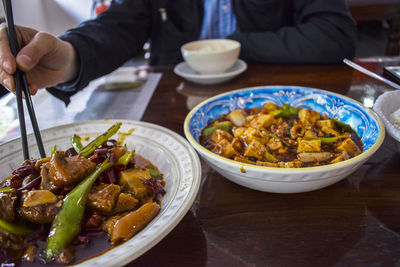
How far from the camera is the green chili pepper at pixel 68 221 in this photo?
2.06 feet

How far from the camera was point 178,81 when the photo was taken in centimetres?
174

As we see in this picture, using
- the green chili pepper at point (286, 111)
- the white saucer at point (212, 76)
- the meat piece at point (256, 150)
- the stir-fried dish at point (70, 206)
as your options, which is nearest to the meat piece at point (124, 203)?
the stir-fried dish at point (70, 206)

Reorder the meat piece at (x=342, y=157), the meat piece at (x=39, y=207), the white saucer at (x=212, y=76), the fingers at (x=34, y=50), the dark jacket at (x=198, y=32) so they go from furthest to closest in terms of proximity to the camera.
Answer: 1. the dark jacket at (x=198, y=32)
2. the white saucer at (x=212, y=76)
3. the fingers at (x=34, y=50)
4. the meat piece at (x=342, y=157)
5. the meat piece at (x=39, y=207)

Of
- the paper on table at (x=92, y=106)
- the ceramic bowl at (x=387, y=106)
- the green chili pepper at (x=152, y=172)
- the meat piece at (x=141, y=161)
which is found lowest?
the paper on table at (x=92, y=106)

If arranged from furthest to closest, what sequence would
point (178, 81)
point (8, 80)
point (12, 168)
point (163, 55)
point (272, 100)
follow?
point (163, 55) → point (178, 81) → point (272, 100) → point (8, 80) → point (12, 168)

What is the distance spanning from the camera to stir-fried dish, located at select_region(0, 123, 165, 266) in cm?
64

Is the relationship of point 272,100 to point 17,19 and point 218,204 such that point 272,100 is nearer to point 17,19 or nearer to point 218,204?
point 218,204

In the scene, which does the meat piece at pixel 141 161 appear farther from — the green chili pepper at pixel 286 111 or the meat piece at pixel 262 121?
the green chili pepper at pixel 286 111

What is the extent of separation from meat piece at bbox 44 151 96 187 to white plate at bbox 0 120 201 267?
211mm

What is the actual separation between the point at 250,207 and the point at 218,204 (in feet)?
0.28

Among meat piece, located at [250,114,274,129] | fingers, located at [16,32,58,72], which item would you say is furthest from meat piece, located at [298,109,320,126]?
fingers, located at [16,32,58,72]

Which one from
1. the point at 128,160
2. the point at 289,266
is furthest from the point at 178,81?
the point at 289,266

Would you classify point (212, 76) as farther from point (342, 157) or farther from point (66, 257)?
point (66, 257)

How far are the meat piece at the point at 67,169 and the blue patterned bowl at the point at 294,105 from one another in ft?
0.92
